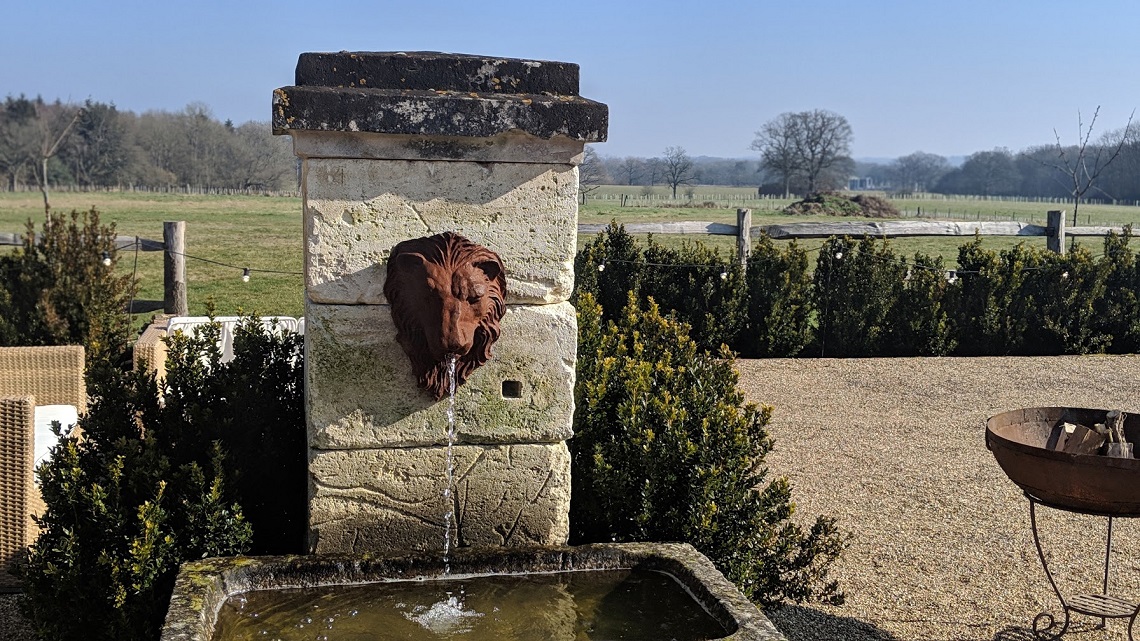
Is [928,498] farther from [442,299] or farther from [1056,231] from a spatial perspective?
[1056,231]

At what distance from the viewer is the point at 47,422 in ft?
16.2

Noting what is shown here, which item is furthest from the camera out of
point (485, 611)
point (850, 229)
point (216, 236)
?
point (216, 236)

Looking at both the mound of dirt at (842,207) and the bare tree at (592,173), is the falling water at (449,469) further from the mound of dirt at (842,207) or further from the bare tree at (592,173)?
the mound of dirt at (842,207)

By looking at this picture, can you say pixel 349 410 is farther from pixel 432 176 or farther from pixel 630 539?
pixel 630 539

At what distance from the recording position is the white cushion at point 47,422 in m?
4.77

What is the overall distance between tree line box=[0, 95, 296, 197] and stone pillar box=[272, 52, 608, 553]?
42467 mm

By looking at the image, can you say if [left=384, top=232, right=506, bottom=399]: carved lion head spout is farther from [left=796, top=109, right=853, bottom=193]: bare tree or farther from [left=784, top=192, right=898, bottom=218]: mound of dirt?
[left=796, top=109, right=853, bottom=193]: bare tree

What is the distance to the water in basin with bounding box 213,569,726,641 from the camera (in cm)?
281

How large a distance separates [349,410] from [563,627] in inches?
38.4

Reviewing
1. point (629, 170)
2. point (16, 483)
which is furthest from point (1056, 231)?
point (16, 483)

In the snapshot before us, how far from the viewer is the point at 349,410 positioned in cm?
322

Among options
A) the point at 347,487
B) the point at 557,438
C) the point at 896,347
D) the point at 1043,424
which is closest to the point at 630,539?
the point at 557,438

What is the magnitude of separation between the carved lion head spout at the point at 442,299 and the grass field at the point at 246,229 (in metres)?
4.86

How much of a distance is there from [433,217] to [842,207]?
3434 cm
